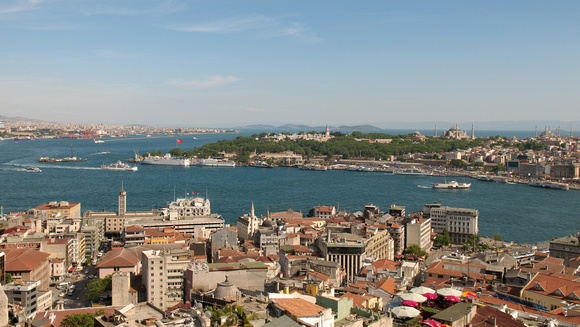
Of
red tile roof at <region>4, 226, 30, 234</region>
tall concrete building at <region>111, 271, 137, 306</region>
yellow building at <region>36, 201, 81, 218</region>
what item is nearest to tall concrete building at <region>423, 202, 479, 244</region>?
tall concrete building at <region>111, 271, 137, 306</region>

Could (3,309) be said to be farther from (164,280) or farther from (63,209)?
(63,209)

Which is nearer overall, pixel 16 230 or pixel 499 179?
pixel 16 230

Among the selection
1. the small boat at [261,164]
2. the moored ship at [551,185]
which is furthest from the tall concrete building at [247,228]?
the small boat at [261,164]

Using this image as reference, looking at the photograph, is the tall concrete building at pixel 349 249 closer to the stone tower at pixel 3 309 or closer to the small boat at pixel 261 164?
the stone tower at pixel 3 309

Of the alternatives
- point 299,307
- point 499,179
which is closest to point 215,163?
point 499,179

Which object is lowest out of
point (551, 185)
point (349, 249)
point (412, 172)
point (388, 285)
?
point (412, 172)

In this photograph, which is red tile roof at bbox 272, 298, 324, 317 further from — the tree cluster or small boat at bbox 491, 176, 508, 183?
the tree cluster
